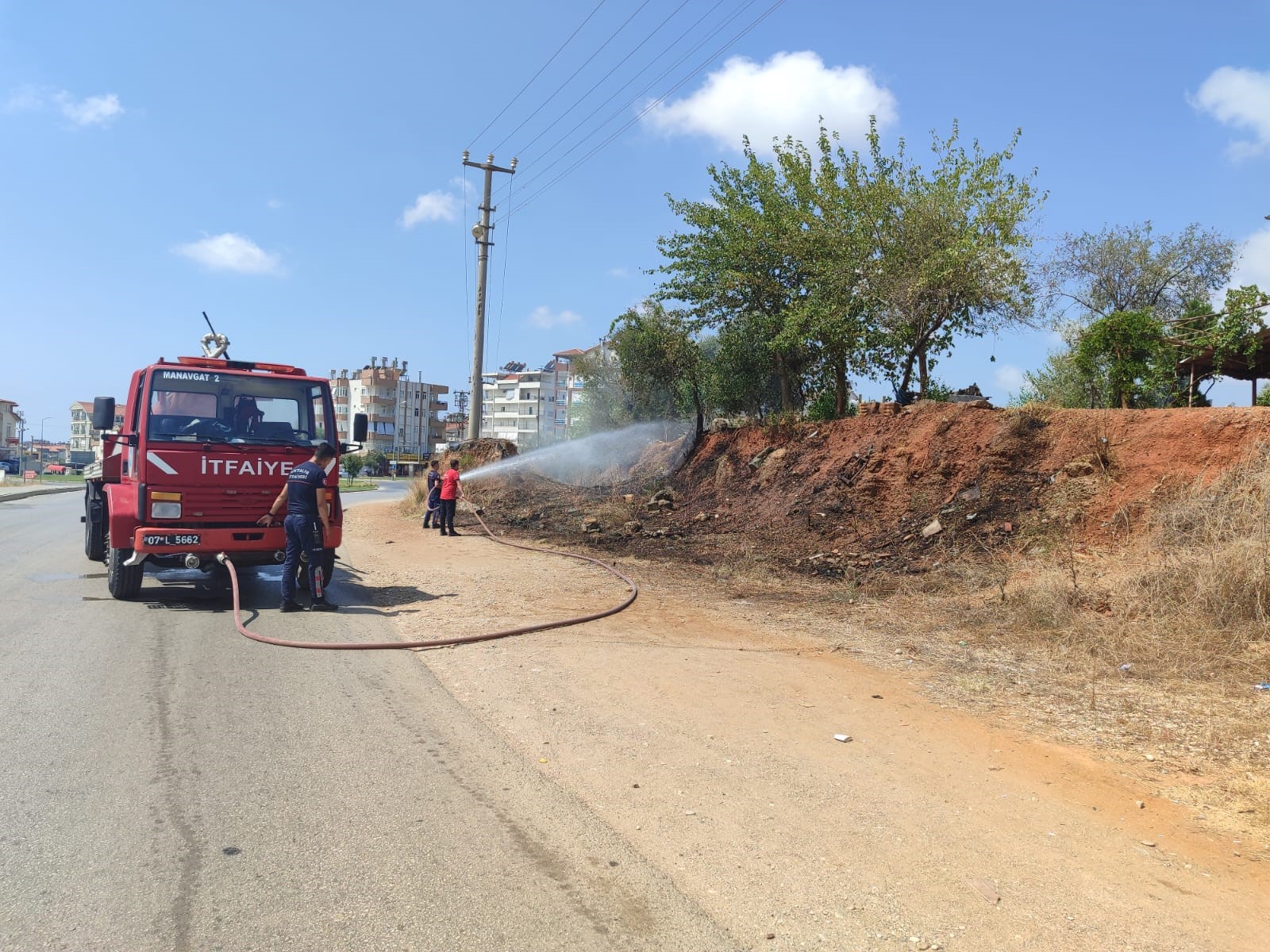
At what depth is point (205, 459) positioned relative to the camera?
30.9ft

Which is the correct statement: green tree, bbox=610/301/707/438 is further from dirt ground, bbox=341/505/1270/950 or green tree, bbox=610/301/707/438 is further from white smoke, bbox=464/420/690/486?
dirt ground, bbox=341/505/1270/950

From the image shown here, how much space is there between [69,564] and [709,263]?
1524 centimetres

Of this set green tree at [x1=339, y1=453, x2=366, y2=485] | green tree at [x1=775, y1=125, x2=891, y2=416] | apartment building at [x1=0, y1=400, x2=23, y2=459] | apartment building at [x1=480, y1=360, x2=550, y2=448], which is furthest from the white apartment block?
green tree at [x1=775, y1=125, x2=891, y2=416]

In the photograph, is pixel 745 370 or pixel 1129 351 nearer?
pixel 1129 351

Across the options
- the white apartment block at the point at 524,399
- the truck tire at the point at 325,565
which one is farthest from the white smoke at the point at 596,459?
the white apartment block at the point at 524,399

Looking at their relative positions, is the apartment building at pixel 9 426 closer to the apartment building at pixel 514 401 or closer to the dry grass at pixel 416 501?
the apartment building at pixel 514 401

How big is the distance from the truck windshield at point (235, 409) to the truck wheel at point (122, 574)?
145 cm

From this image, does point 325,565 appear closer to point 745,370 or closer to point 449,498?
point 449,498

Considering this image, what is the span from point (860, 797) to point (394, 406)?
11935 cm

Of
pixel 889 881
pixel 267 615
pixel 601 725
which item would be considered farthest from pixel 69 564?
pixel 889 881

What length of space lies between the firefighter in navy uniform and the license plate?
0.84 m

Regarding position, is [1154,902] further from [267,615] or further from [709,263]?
[709,263]

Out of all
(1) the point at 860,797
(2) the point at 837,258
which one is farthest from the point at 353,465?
(1) the point at 860,797

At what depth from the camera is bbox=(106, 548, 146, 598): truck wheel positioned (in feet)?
31.4
